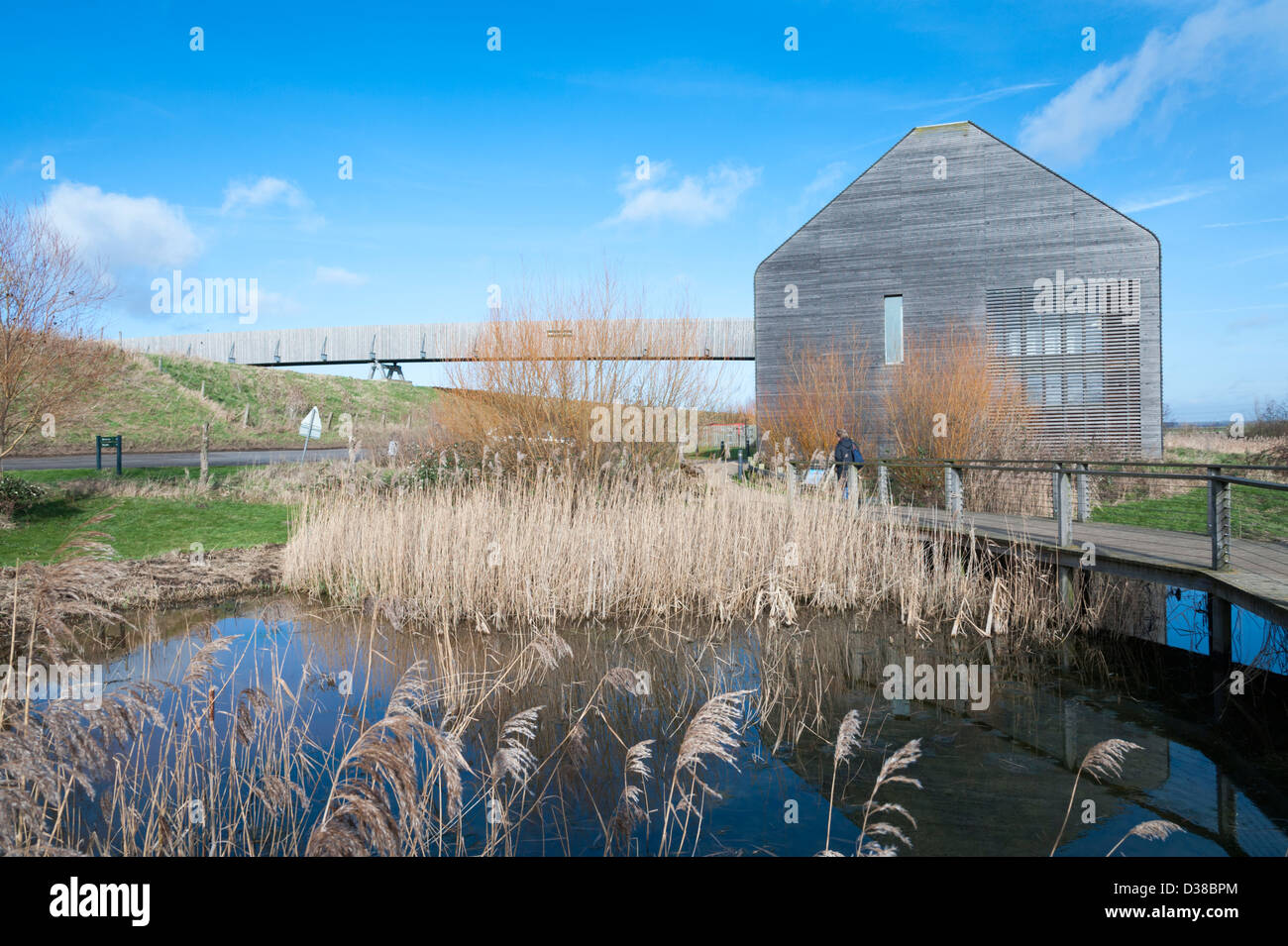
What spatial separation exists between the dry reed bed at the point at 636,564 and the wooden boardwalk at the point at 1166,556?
48 cm

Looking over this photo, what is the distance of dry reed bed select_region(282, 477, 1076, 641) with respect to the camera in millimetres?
7449

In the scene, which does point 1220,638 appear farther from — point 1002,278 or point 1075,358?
point 1002,278

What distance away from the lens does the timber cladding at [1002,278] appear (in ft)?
57.1

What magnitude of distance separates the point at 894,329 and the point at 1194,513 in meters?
7.76

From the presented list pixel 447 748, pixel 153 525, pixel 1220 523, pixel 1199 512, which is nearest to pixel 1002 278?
pixel 1199 512

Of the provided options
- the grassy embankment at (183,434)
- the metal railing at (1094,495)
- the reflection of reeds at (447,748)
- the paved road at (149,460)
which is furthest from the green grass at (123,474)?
the metal railing at (1094,495)

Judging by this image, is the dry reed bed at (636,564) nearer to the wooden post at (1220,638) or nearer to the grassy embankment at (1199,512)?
the wooden post at (1220,638)

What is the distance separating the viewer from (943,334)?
720 inches

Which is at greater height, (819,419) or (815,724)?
(819,419)

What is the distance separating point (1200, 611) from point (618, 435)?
7.01 meters

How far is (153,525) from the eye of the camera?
11781 mm

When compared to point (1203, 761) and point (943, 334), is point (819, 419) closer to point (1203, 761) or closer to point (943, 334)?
point (943, 334)

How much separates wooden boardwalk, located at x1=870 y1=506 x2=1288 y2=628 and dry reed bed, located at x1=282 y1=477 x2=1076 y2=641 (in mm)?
482
